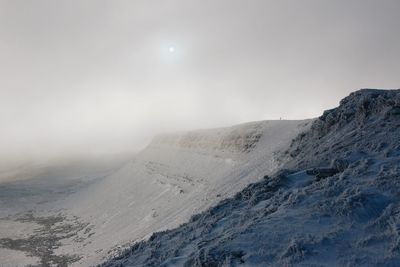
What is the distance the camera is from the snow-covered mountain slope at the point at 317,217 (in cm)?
848

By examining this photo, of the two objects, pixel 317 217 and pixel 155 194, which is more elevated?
pixel 155 194

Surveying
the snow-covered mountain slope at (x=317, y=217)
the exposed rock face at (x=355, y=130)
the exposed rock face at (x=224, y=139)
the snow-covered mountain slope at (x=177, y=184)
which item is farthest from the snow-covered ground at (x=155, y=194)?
the snow-covered mountain slope at (x=317, y=217)

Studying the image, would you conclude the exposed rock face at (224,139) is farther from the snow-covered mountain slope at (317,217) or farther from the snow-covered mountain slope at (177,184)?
the snow-covered mountain slope at (317,217)

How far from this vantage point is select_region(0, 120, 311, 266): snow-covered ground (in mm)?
32688

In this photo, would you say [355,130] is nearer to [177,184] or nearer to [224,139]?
[177,184]

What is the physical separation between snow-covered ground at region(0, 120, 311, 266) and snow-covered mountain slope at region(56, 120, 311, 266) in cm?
11

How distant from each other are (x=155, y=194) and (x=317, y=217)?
1475 inches

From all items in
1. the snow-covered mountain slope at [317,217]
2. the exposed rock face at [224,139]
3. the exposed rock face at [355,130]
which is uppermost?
the exposed rock face at [224,139]

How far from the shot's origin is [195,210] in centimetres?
2884

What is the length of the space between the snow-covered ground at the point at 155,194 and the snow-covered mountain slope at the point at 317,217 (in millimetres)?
13234

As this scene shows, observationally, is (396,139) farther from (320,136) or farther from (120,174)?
(120,174)

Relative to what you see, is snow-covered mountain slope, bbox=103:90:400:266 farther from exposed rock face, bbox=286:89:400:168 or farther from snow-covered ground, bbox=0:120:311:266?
snow-covered ground, bbox=0:120:311:266

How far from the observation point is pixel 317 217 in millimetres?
9750

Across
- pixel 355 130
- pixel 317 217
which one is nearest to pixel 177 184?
pixel 355 130
